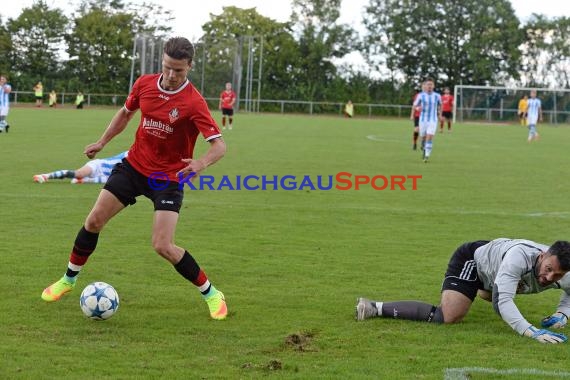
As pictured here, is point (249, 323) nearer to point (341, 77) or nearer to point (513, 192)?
point (513, 192)

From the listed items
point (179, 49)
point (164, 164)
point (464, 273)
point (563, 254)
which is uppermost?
point (179, 49)

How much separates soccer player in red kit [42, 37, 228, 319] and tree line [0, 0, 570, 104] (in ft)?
200

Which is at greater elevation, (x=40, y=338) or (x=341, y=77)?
(x=341, y=77)

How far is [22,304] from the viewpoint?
6.41 meters

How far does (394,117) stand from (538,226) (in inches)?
2141

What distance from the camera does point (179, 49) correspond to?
5965 millimetres

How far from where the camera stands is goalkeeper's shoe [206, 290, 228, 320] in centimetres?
625

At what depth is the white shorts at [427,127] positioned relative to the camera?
2209 cm

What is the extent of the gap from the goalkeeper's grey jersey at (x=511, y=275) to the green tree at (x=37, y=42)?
6505cm

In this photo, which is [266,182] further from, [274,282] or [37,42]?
[37,42]

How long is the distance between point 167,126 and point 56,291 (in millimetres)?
1563

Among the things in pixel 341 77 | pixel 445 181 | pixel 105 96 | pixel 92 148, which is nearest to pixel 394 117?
pixel 341 77

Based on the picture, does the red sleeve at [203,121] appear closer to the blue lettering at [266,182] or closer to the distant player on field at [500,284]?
the distant player on field at [500,284]

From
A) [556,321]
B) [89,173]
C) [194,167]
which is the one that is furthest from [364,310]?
[89,173]
